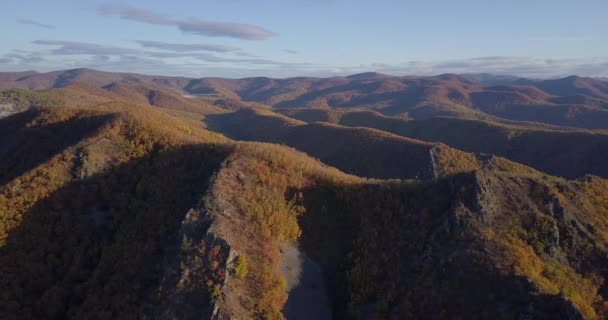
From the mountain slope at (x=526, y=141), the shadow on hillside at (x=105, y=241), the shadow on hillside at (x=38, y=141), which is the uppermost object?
the shadow on hillside at (x=38, y=141)

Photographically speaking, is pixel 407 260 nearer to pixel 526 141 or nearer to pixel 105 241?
pixel 105 241

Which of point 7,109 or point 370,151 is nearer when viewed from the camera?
point 370,151

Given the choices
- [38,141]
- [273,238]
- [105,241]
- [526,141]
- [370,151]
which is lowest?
[526,141]

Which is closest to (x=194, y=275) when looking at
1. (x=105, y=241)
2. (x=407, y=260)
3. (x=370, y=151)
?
(x=105, y=241)

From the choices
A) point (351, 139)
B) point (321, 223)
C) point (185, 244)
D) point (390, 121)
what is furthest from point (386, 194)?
point (390, 121)

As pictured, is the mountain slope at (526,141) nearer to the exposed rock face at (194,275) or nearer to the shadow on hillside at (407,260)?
the shadow on hillside at (407,260)

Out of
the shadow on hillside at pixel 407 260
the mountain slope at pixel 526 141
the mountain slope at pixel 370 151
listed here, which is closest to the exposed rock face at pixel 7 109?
the mountain slope at pixel 370 151

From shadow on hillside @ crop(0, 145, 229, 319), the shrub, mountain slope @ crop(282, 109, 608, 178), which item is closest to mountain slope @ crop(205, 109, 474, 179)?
mountain slope @ crop(282, 109, 608, 178)

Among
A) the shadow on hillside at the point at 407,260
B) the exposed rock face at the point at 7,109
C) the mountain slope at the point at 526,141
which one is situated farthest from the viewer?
the exposed rock face at the point at 7,109
